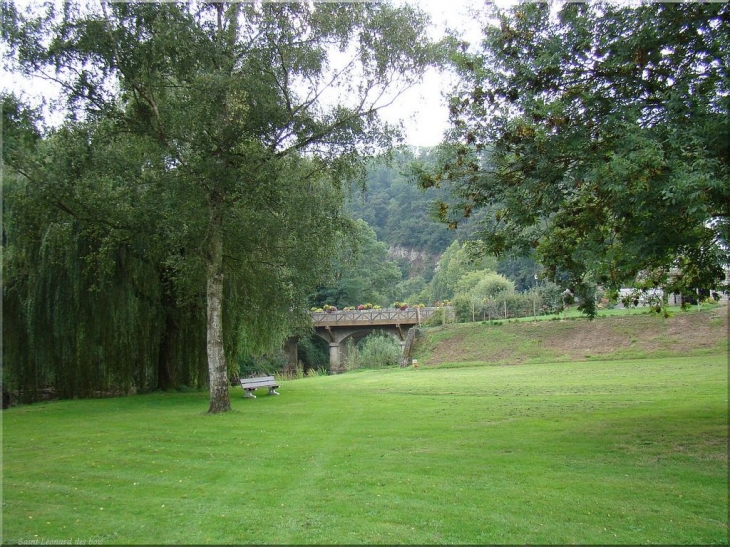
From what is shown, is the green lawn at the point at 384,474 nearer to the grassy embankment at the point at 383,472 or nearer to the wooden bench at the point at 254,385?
the grassy embankment at the point at 383,472

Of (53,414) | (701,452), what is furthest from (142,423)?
(701,452)

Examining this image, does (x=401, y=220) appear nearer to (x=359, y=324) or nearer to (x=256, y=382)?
(x=359, y=324)

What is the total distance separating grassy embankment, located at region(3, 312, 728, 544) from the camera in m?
5.51

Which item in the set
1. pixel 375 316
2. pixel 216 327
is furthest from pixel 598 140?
pixel 375 316

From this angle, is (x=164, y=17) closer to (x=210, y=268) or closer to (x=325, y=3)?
(x=325, y=3)

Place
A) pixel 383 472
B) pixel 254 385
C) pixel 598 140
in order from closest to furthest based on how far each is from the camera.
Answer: pixel 383 472
pixel 598 140
pixel 254 385

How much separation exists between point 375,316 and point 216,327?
34328 mm

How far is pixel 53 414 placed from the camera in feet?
46.9

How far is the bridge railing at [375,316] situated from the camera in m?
47.0

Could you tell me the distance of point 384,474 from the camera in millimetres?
7371

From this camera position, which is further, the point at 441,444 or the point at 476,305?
the point at 476,305

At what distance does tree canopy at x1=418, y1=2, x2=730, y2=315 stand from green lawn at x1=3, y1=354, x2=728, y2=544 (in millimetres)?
2682

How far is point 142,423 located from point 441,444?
688 centimetres

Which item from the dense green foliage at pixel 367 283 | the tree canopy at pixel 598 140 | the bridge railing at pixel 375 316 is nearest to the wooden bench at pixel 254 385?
the tree canopy at pixel 598 140
